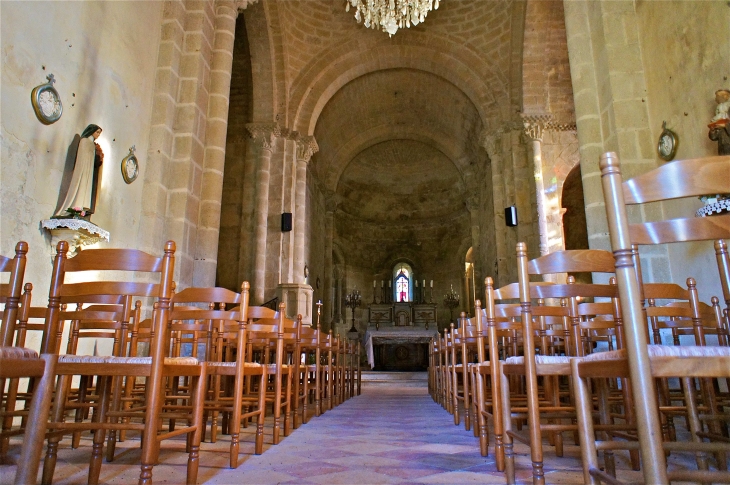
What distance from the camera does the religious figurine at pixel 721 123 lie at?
427cm

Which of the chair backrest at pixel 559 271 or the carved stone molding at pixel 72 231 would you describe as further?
the carved stone molding at pixel 72 231

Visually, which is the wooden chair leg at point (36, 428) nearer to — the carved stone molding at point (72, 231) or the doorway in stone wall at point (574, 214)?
the carved stone molding at point (72, 231)

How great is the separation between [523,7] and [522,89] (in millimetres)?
1748

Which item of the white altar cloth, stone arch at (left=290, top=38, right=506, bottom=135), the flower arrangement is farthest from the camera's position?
the white altar cloth

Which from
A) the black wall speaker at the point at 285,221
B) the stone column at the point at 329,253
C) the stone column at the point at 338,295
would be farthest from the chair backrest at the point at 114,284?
the stone column at the point at 338,295

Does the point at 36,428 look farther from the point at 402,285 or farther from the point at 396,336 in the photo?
the point at 402,285

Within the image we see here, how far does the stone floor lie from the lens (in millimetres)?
2451

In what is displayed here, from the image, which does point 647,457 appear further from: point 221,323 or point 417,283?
point 417,283

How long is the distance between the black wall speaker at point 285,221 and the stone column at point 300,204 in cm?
48

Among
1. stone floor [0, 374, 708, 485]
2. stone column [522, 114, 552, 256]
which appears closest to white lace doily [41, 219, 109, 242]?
stone floor [0, 374, 708, 485]

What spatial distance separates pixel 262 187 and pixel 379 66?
490cm

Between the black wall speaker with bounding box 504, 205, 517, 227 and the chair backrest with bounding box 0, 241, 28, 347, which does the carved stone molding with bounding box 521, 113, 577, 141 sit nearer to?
the black wall speaker with bounding box 504, 205, 517, 227

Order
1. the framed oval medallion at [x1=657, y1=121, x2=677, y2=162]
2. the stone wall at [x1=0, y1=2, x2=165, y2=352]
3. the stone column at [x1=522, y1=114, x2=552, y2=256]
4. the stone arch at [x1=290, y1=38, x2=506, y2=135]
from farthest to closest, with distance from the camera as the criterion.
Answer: the stone arch at [x1=290, y1=38, x2=506, y2=135]
the stone column at [x1=522, y1=114, x2=552, y2=256]
the framed oval medallion at [x1=657, y1=121, x2=677, y2=162]
the stone wall at [x1=0, y1=2, x2=165, y2=352]

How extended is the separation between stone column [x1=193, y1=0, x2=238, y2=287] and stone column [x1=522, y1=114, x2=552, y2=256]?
666 cm
